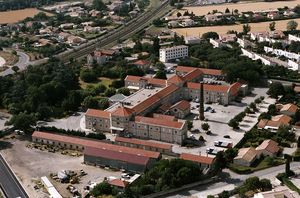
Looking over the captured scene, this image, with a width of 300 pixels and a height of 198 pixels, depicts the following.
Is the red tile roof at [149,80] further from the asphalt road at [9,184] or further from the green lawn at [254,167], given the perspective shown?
the asphalt road at [9,184]

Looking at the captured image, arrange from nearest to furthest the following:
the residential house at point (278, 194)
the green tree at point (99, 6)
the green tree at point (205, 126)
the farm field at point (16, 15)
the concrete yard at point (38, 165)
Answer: the residential house at point (278, 194), the concrete yard at point (38, 165), the green tree at point (205, 126), the farm field at point (16, 15), the green tree at point (99, 6)

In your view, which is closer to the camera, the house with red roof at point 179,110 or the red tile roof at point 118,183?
the red tile roof at point 118,183

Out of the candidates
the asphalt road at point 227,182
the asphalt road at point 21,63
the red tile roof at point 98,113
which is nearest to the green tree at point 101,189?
the asphalt road at point 227,182

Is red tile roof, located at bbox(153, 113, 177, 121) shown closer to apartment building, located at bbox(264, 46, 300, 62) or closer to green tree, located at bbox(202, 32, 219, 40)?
apartment building, located at bbox(264, 46, 300, 62)

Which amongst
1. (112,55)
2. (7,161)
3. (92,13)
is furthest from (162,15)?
(7,161)

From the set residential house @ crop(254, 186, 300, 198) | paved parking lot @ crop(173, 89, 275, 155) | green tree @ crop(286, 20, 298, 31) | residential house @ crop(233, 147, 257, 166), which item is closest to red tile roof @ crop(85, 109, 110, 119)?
paved parking lot @ crop(173, 89, 275, 155)

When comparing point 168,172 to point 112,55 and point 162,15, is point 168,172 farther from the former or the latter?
point 162,15

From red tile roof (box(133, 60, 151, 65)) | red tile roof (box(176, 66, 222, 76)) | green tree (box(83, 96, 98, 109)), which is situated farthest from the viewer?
red tile roof (box(133, 60, 151, 65))
